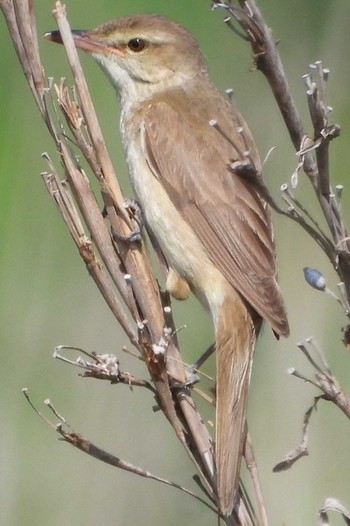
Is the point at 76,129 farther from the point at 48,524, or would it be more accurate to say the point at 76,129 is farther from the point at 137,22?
the point at 48,524

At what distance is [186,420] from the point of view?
6.08ft

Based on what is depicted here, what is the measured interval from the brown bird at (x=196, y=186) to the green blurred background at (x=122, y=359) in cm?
28

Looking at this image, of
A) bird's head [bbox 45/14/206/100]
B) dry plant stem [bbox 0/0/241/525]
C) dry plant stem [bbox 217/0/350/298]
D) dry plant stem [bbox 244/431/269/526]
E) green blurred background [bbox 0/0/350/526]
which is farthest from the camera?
bird's head [bbox 45/14/206/100]

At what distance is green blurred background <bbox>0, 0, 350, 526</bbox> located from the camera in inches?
113

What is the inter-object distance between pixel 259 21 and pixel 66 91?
0.55m

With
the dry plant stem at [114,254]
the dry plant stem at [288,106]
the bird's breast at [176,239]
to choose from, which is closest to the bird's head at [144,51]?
the bird's breast at [176,239]

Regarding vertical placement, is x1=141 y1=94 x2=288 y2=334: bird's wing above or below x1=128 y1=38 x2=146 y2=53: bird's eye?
below

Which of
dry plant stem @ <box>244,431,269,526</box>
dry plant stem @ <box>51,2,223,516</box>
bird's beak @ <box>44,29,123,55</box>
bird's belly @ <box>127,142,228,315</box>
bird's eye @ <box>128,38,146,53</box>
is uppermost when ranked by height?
bird's eye @ <box>128,38,146,53</box>

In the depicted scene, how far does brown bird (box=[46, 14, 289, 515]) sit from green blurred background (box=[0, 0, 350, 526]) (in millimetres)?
284

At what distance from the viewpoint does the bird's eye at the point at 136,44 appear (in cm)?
307

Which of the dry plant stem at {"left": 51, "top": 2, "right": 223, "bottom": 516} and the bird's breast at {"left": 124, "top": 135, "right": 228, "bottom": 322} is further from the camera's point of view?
the bird's breast at {"left": 124, "top": 135, "right": 228, "bottom": 322}

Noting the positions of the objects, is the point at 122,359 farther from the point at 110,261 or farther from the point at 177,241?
the point at 110,261

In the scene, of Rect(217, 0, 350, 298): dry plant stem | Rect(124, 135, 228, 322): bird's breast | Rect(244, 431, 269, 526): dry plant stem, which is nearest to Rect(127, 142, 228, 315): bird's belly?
Rect(124, 135, 228, 322): bird's breast

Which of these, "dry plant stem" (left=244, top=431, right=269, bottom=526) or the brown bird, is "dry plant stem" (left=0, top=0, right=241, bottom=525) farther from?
the brown bird
